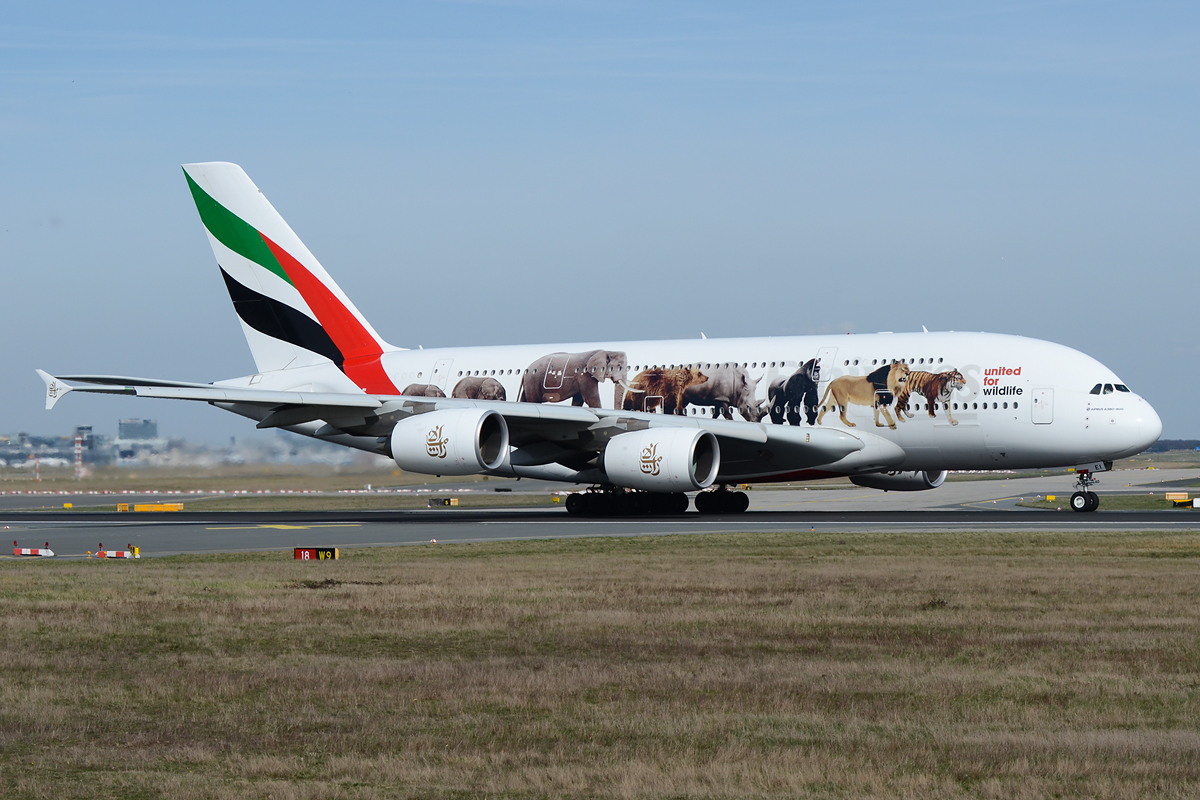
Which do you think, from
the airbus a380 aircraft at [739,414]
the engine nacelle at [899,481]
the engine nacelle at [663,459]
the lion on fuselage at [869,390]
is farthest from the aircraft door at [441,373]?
the engine nacelle at [899,481]

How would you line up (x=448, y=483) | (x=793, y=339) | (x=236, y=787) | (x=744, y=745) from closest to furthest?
(x=236, y=787)
(x=744, y=745)
(x=793, y=339)
(x=448, y=483)

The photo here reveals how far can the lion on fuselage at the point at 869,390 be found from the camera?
108 ft

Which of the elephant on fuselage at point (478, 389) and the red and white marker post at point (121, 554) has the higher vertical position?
the elephant on fuselage at point (478, 389)

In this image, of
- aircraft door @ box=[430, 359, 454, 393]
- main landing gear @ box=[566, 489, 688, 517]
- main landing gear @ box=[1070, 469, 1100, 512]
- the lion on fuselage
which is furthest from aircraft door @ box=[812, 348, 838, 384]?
aircraft door @ box=[430, 359, 454, 393]

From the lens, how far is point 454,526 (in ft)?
101

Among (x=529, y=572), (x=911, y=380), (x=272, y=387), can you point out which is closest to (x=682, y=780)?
(x=529, y=572)

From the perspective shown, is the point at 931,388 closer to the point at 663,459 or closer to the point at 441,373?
the point at 663,459

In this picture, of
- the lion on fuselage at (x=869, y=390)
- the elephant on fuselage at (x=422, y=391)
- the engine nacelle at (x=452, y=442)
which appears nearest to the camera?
the engine nacelle at (x=452, y=442)

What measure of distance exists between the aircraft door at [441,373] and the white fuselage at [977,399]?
23.4 feet

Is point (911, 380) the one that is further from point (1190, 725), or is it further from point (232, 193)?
point (1190, 725)

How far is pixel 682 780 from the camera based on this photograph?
7.09 metres

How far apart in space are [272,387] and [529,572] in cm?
2277

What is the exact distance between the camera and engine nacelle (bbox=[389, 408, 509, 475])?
3177cm

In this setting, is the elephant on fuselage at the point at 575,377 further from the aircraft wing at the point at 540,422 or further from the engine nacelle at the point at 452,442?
the engine nacelle at the point at 452,442
